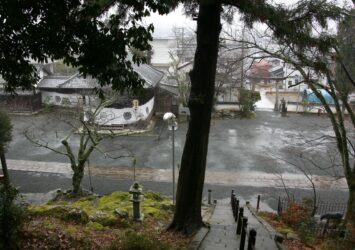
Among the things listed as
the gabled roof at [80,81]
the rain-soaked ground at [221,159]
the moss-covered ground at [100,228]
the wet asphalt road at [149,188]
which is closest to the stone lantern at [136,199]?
the moss-covered ground at [100,228]

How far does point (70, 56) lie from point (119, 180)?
47.0 ft

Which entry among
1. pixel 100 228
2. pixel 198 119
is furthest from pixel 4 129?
pixel 198 119

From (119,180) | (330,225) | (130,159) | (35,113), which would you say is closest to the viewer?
(330,225)

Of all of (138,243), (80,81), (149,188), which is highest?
(80,81)

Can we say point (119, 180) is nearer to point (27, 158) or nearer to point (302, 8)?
point (27, 158)

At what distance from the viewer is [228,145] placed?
81.4 ft

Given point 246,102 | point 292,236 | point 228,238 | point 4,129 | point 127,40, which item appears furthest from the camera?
point 246,102

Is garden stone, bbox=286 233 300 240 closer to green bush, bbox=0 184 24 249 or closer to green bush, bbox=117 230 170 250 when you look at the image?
green bush, bbox=117 230 170 250

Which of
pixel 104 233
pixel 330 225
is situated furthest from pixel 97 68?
pixel 330 225

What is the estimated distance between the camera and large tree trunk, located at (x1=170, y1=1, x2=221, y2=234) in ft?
25.5

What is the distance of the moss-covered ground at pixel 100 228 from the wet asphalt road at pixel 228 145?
26.0 ft

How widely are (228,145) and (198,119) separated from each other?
16.9m

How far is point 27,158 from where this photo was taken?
21.8 meters

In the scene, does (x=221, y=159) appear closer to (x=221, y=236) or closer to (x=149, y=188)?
(x=149, y=188)
